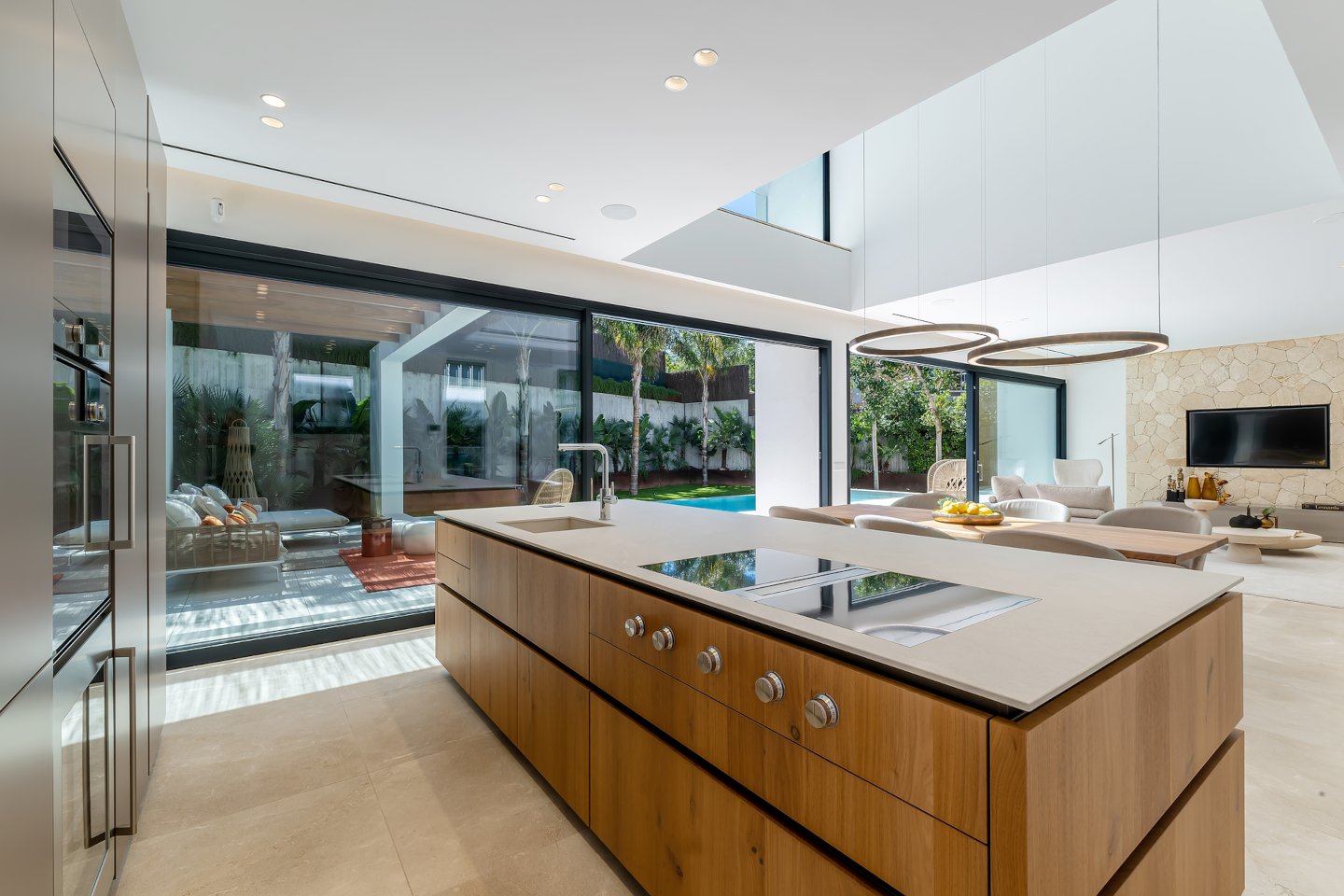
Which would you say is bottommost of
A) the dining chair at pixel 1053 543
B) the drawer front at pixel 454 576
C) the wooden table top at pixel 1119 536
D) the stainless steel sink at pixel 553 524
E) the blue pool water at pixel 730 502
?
the blue pool water at pixel 730 502

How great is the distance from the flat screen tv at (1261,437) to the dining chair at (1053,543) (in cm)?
756

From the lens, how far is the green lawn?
10.5m

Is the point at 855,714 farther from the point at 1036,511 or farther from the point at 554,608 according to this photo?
the point at 1036,511

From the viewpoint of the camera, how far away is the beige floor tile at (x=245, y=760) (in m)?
1.90

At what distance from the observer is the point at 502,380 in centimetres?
399

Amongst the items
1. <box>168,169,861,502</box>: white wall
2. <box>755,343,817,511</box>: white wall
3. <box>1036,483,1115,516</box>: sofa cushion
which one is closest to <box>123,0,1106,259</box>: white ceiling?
<box>168,169,861,502</box>: white wall

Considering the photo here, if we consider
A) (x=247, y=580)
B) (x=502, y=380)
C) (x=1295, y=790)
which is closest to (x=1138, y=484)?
(x=1295, y=790)

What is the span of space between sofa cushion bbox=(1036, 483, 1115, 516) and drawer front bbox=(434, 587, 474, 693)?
627cm

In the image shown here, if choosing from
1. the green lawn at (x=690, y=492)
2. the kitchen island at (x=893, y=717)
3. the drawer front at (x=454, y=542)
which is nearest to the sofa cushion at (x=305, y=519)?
the drawer front at (x=454, y=542)

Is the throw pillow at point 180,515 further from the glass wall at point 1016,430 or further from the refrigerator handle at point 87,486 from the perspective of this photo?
the glass wall at point 1016,430

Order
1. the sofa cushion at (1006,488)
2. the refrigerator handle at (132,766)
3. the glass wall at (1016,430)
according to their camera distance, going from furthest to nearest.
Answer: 1. the glass wall at (1016,430)
2. the sofa cushion at (1006,488)
3. the refrigerator handle at (132,766)

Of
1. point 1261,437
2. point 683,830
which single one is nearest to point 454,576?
point 683,830

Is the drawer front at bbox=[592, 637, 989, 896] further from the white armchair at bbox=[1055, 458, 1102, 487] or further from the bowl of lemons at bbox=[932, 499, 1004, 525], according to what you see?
the white armchair at bbox=[1055, 458, 1102, 487]

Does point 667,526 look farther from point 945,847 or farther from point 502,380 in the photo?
point 502,380
